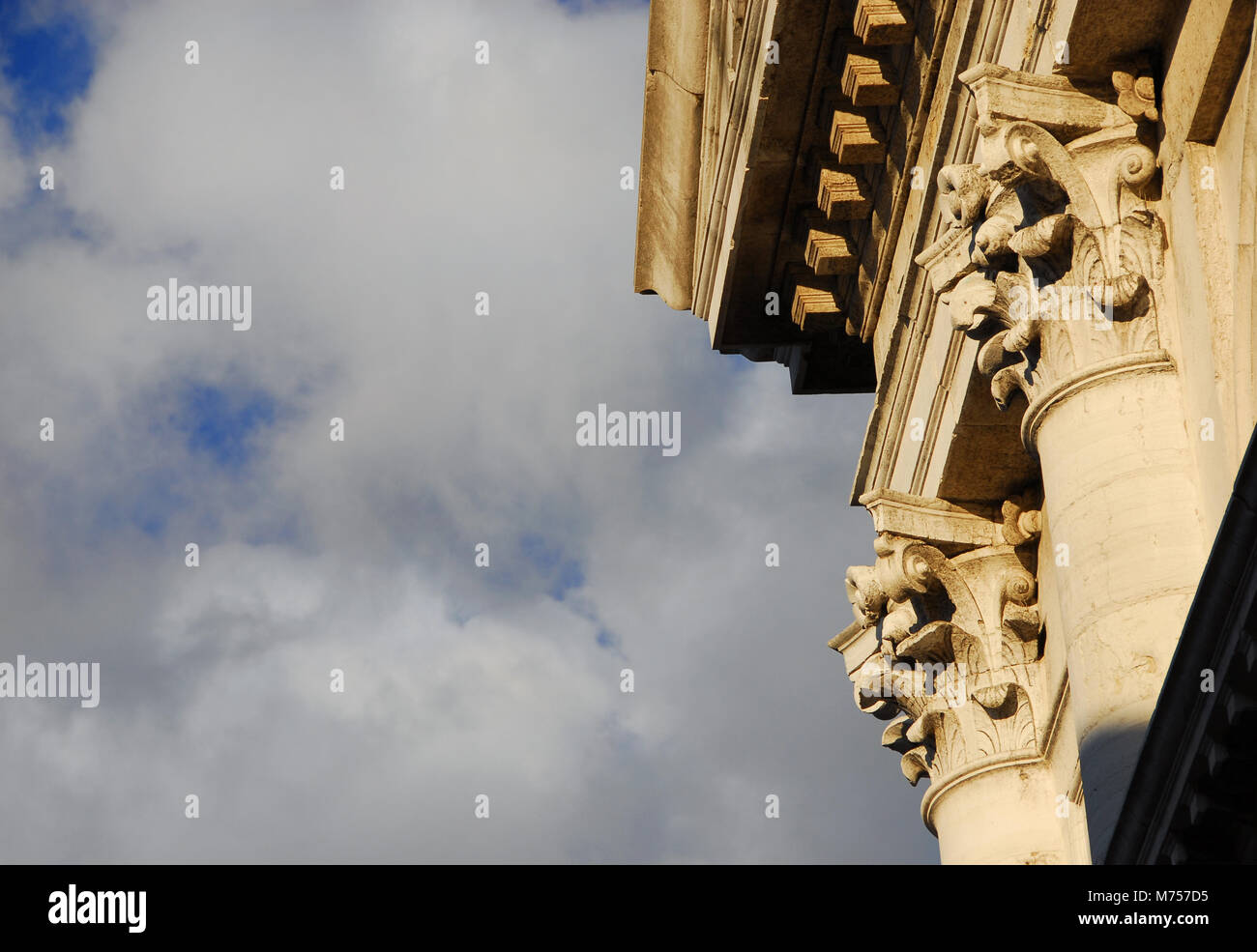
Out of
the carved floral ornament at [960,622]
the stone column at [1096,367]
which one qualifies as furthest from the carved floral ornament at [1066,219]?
the carved floral ornament at [960,622]

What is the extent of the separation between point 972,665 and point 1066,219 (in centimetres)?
479

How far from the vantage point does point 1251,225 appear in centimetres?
1024

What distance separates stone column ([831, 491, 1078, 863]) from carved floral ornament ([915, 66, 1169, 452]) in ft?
10.2

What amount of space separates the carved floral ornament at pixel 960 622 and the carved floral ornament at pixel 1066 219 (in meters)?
3.09

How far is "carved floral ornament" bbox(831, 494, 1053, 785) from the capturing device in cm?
1495

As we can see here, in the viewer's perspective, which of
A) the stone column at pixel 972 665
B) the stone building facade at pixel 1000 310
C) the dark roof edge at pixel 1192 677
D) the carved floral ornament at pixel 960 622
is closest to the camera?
the dark roof edge at pixel 1192 677

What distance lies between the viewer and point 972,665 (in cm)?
1518

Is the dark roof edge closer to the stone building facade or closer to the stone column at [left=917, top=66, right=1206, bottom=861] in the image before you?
the stone building facade

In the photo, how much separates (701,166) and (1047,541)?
274 inches

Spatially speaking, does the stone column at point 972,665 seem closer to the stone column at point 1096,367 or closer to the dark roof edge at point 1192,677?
the stone column at point 1096,367

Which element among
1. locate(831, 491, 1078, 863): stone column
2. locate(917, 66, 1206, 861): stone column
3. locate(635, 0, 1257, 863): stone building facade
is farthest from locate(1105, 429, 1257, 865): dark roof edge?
locate(831, 491, 1078, 863): stone column

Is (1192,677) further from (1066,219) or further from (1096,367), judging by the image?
(1066,219)

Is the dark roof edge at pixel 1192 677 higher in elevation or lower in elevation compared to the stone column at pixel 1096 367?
lower

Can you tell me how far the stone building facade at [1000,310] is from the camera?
1096 centimetres
